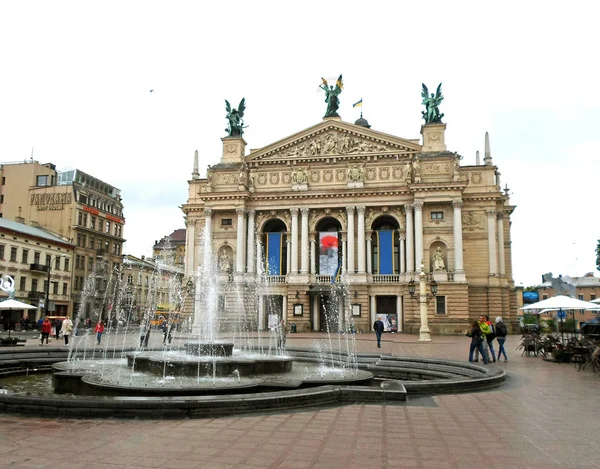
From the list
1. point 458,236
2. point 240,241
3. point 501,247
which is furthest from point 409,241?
point 240,241

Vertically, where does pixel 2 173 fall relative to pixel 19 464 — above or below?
above

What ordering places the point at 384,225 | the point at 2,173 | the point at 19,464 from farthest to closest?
the point at 2,173
the point at 384,225
the point at 19,464

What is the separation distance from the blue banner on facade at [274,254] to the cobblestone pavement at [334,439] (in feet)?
139

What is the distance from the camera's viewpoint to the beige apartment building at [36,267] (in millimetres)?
53562

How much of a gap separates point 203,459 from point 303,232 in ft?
147

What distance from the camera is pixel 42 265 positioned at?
193ft

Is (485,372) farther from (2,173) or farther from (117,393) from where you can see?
(2,173)

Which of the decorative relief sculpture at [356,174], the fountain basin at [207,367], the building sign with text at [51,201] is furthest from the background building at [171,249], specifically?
the fountain basin at [207,367]

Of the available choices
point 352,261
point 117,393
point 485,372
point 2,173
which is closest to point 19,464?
point 117,393

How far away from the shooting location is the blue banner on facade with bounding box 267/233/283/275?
52.6 metres

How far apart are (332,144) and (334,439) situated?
46.9 metres

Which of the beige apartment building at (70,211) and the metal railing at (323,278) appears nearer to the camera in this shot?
the metal railing at (323,278)

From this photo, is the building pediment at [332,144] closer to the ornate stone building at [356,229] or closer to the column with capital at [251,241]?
the ornate stone building at [356,229]

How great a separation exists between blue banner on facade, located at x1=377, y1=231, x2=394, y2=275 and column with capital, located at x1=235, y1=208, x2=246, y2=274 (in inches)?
545
